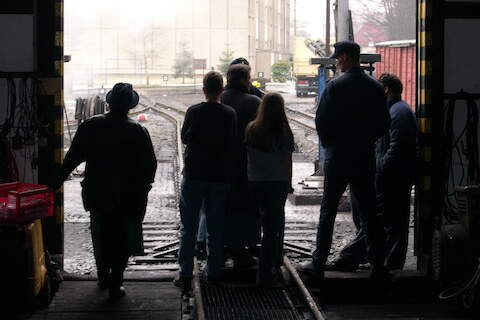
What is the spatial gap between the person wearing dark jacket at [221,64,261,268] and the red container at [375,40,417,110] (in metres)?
19.6

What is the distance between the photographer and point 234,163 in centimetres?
830

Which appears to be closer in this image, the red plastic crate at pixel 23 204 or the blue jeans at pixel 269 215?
the red plastic crate at pixel 23 204

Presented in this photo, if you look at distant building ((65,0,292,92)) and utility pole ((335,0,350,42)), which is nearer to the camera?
utility pole ((335,0,350,42))

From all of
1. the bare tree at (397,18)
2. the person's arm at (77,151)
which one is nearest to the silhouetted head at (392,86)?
the person's arm at (77,151)

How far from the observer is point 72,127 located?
29891 millimetres

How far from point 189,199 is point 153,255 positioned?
2.53 metres

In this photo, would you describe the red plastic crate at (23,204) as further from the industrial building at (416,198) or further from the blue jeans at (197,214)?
the blue jeans at (197,214)

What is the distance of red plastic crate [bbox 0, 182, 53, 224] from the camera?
277 inches

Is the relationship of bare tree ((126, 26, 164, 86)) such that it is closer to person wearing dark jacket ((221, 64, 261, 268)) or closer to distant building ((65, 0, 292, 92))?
distant building ((65, 0, 292, 92))

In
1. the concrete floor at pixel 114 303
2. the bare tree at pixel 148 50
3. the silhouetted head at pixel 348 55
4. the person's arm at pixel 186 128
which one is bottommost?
the concrete floor at pixel 114 303

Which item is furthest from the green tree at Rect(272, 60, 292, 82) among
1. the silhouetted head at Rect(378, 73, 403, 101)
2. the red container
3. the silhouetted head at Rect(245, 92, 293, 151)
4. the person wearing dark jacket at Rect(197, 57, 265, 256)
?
the silhouetted head at Rect(245, 92, 293, 151)

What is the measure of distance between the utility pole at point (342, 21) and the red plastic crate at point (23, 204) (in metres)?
8.57

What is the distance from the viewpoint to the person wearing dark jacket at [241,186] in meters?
8.40

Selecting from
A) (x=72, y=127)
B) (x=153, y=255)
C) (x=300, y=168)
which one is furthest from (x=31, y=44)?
(x=72, y=127)
